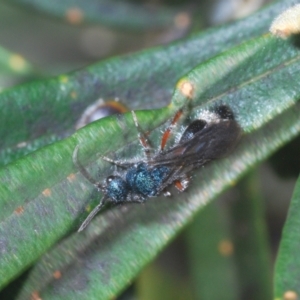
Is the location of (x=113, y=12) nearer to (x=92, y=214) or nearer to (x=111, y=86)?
(x=111, y=86)

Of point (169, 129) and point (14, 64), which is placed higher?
point (14, 64)

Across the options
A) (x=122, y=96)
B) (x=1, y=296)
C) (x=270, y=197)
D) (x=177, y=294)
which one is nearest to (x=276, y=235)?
(x=270, y=197)

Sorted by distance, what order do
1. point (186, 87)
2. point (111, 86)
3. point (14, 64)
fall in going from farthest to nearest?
point (14, 64)
point (111, 86)
point (186, 87)

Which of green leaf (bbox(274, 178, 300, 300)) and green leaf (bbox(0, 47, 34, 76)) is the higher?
green leaf (bbox(0, 47, 34, 76))

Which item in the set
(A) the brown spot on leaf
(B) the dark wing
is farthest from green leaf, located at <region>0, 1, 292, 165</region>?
(A) the brown spot on leaf

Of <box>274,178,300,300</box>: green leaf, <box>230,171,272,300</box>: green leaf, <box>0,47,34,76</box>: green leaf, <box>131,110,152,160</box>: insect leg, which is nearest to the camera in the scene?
<box>274,178,300,300</box>: green leaf

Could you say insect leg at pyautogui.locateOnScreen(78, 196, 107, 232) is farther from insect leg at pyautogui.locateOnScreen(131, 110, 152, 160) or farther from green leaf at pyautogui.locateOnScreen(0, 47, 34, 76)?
green leaf at pyautogui.locateOnScreen(0, 47, 34, 76)

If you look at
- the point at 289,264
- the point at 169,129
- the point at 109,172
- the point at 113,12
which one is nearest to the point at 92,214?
the point at 109,172
